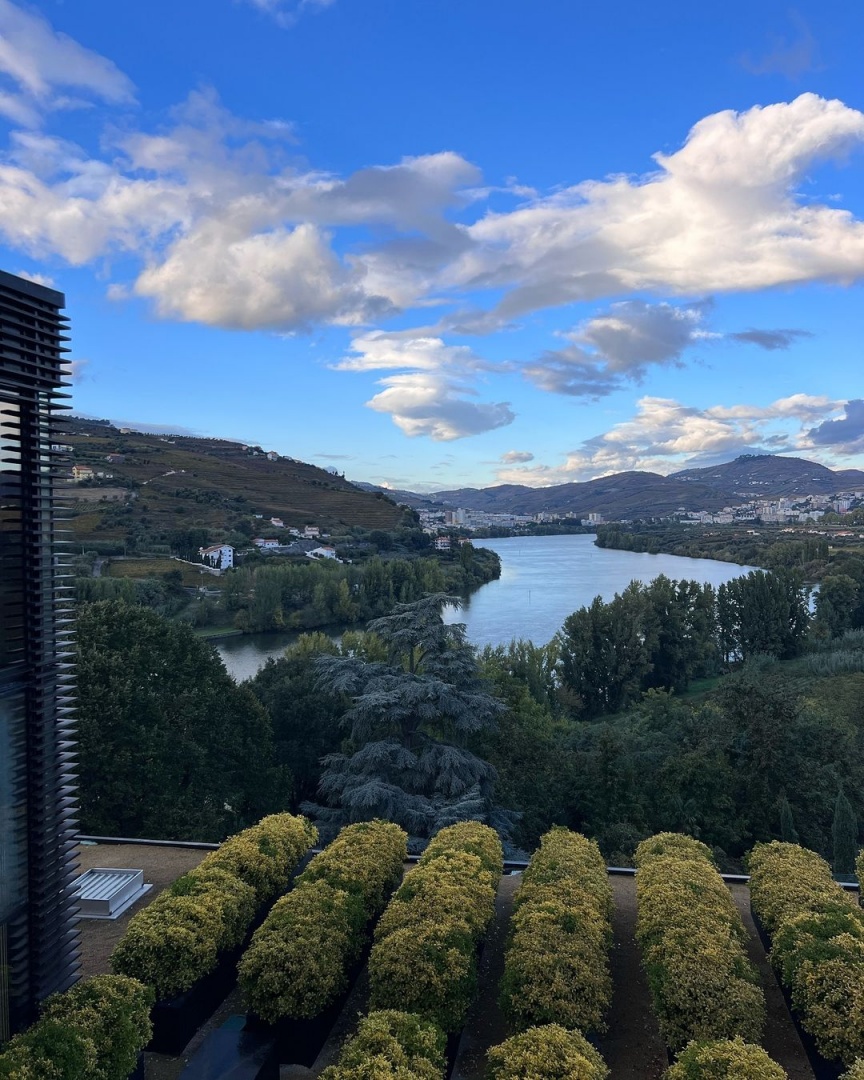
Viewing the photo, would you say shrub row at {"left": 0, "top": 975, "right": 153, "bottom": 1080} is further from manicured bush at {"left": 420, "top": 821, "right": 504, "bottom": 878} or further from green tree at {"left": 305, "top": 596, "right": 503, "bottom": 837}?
green tree at {"left": 305, "top": 596, "right": 503, "bottom": 837}

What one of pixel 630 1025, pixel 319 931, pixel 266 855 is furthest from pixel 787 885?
pixel 266 855

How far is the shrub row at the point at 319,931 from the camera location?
16.9 feet

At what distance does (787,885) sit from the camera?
6391mm

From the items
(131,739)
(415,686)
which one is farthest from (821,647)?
(131,739)

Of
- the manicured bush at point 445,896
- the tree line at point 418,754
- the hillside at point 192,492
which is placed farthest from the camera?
the hillside at point 192,492

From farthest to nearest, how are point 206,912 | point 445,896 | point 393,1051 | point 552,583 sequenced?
1. point 552,583
2. point 445,896
3. point 206,912
4. point 393,1051

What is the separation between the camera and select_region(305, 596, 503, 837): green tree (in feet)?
32.1

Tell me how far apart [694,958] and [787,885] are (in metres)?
1.75

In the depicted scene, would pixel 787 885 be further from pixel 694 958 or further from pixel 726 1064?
pixel 726 1064

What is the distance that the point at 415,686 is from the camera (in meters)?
10.9

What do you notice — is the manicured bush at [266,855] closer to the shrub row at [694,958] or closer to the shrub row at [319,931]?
the shrub row at [319,931]

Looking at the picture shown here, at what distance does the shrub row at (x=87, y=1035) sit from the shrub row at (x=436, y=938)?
5.34 ft

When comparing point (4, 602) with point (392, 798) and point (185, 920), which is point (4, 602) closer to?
point (185, 920)

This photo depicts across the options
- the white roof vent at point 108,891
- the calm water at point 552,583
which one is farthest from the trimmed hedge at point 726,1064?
the calm water at point 552,583
